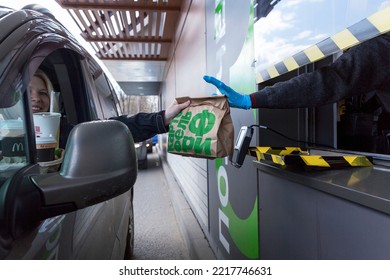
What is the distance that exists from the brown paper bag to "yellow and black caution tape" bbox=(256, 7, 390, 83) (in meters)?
0.38

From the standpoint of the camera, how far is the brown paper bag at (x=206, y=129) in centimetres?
148

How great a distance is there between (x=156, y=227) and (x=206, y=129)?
3144 mm

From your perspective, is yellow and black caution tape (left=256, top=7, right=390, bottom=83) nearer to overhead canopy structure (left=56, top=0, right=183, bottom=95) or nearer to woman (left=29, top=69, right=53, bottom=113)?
woman (left=29, top=69, right=53, bottom=113)

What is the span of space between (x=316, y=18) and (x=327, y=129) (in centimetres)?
77

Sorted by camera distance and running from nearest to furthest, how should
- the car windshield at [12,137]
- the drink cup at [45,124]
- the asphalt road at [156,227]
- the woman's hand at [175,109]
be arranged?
the car windshield at [12,137]
the drink cup at [45,124]
the woman's hand at [175,109]
the asphalt road at [156,227]

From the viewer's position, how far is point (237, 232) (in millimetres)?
2326

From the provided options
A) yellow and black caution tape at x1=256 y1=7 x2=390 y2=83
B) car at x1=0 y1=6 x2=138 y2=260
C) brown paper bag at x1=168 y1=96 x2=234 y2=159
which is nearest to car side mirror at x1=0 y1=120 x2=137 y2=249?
car at x1=0 y1=6 x2=138 y2=260

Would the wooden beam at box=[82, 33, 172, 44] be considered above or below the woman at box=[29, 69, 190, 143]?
above

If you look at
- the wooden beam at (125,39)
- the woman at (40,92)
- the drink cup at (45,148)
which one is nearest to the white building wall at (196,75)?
the woman at (40,92)

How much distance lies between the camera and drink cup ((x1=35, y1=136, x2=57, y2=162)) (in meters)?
1.18

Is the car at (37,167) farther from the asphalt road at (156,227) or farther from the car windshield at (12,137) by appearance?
the asphalt road at (156,227)

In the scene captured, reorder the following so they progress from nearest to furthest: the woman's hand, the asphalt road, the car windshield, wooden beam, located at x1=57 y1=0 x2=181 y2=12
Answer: the car windshield, the woman's hand, the asphalt road, wooden beam, located at x1=57 y1=0 x2=181 y2=12

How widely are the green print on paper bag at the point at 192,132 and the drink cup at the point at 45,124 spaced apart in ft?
2.28

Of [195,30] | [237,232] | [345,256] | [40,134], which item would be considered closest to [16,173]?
[40,134]
